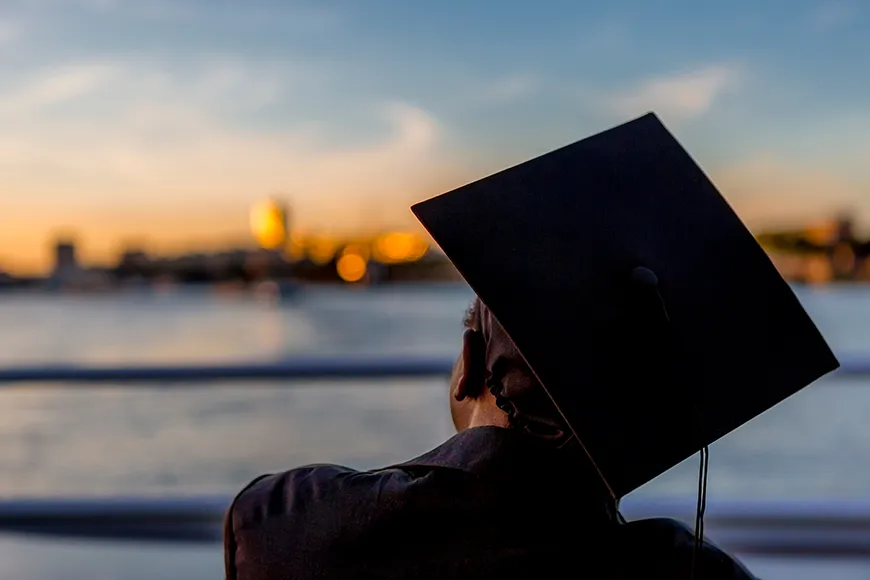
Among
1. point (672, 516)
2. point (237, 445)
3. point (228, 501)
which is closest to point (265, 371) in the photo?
point (228, 501)

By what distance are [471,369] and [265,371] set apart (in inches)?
64.5

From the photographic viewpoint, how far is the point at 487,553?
3.14 feet

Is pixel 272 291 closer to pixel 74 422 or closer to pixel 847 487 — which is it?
pixel 74 422

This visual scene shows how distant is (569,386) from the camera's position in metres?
0.99

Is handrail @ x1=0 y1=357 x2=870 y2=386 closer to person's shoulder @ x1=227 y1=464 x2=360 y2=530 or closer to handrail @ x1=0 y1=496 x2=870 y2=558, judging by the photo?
handrail @ x1=0 y1=496 x2=870 y2=558

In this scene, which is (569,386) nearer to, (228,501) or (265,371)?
(265,371)

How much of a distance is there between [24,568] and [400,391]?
729 inches

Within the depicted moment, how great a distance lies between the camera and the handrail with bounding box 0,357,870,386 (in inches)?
98.9

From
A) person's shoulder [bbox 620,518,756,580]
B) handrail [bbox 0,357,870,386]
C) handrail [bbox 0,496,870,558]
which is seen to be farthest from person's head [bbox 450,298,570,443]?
handrail [bbox 0,496,870,558]

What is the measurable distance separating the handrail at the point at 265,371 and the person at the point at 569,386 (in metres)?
1.45

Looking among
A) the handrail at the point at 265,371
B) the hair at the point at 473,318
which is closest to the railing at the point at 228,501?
the handrail at the point at 265,371

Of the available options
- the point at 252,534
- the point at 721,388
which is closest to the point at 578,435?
the point at 721,388

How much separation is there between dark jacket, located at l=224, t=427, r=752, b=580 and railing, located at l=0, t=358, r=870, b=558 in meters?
1.51

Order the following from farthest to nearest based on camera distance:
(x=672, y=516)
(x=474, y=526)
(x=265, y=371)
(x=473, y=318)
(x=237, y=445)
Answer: (x=237, y=445) < (x=672, y=516) < (x=265, y=371) < (x=473, y=318) < (x=474, y=526)
